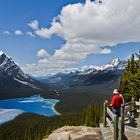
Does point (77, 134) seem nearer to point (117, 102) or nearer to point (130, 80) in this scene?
point (117, 102)

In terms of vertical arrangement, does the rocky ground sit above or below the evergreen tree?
below

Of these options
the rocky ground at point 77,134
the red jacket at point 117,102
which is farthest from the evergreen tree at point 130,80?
the red jacket at point 117,102

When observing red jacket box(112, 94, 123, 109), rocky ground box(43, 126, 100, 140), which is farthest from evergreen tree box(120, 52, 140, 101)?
red jacket box(112, 94, 123, 109)

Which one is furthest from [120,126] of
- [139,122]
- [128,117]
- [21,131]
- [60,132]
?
[21,131]

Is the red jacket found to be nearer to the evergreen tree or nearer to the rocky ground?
the rocky ground

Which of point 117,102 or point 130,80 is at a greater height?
point 130,80

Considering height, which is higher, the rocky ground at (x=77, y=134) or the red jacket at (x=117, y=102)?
the red jacket at (x=117, y=102)

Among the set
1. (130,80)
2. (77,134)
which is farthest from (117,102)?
(130,80)

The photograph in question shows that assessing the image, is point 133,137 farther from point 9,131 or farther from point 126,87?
point 9,131

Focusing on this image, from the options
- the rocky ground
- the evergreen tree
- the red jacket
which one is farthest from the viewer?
the evergreen tree

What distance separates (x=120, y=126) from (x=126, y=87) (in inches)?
1910

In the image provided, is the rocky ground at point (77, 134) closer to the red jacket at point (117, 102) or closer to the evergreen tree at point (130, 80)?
the red jacket at point (117, 102)

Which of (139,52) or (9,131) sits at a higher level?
(139,52)

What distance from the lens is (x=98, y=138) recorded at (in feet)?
64.5
